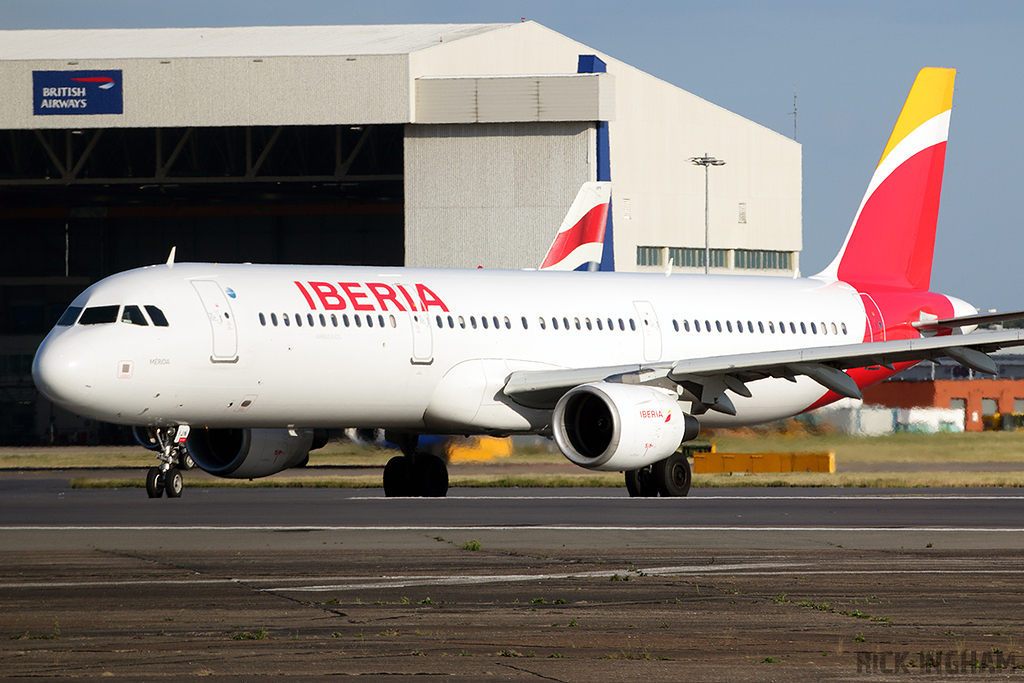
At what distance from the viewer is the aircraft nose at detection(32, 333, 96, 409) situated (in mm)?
21094

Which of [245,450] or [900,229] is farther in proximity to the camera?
[900,229]

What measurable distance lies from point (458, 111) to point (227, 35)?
1256 centimetres

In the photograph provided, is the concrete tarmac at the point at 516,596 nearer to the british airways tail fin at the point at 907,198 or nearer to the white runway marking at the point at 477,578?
the white runway marking at the point at 477,578

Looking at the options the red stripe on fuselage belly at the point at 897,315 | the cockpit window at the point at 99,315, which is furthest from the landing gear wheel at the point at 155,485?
the red stripe on fuselage belly at the point at 897,315

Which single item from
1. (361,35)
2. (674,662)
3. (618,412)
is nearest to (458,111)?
(361,35)

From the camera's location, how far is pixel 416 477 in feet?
89.4

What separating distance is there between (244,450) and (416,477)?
3.61m

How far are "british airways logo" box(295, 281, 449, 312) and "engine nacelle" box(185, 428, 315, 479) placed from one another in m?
3.08

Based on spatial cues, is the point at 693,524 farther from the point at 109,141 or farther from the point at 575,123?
the point at 109,141

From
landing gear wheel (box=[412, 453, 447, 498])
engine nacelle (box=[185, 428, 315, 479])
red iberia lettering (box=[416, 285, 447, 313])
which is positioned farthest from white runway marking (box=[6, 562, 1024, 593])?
landing gear wheel (box=[412, 453, 447, 498])

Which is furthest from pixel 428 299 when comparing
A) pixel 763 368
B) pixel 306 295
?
pixel 763 368

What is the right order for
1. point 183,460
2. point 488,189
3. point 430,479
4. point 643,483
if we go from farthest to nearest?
point 488,189 < point 183,460 < point 430,479 < point 643,483

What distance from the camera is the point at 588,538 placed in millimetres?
17266

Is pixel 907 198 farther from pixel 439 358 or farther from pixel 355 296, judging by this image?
pixel 355 296
